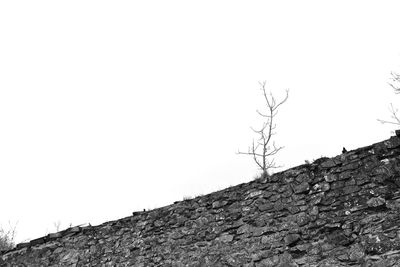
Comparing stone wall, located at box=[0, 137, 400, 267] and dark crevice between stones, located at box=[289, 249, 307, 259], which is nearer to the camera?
stone wall, located at box=[0, 137, 400, 267]

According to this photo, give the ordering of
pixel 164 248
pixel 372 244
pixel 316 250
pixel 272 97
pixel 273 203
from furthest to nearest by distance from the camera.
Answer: pixel 272 97 → pixel 164 248 → pixel 273 203 → pixel 316 250 → pixel 372 244

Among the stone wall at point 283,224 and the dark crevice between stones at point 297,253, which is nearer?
the stone wall at point 283,224

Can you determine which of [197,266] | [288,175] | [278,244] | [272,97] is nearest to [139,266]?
[197,266]

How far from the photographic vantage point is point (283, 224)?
5.81m

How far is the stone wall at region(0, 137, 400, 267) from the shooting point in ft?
17.1

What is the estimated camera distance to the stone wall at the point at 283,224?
522 centimetres

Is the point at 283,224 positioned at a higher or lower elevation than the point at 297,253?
higher

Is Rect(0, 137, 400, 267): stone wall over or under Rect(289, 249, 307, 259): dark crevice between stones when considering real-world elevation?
over

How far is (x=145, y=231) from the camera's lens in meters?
7.02

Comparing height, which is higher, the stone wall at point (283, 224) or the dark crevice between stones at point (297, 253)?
the stone wall at point (283, 224)

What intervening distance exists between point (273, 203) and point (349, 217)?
1.08 metres

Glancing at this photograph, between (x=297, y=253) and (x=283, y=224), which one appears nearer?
(x=297, y=253)

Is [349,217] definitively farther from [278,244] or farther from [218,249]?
[218,249]

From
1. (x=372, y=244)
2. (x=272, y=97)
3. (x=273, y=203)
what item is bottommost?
(x=372, y=244)
